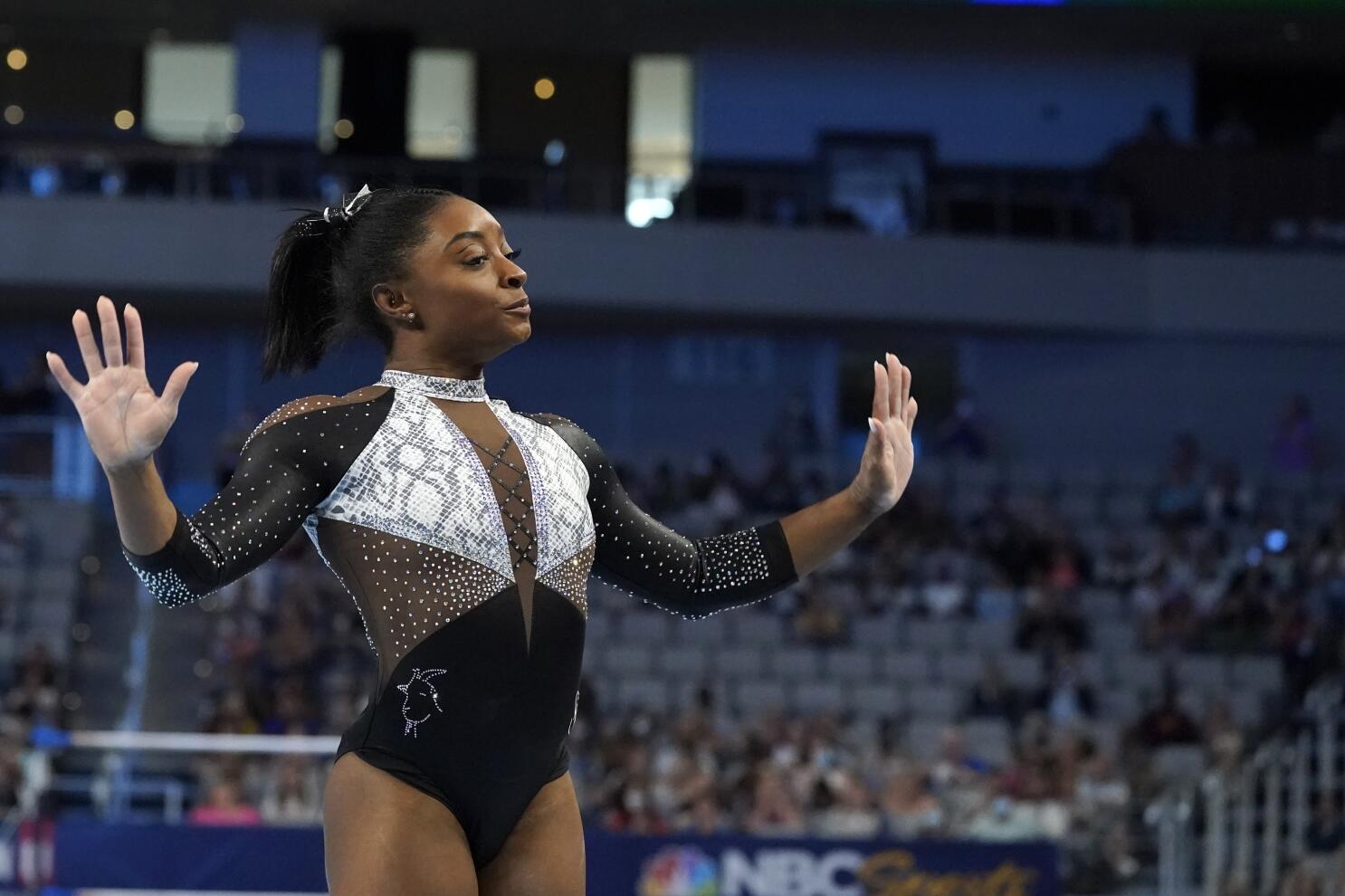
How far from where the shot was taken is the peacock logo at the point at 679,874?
28.7 ft

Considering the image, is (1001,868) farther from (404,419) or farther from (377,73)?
(377,73)

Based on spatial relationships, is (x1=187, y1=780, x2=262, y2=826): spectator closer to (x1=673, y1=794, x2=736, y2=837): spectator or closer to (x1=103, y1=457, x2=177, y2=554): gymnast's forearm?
(x1=673, y1=794, x2=736, y2=837): spectator

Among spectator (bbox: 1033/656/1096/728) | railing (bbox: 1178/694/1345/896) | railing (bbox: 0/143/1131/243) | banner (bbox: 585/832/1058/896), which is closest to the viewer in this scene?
Answer: banner (bbox: 585/832/1058/896)

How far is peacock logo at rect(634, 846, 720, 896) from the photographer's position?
28.7ft

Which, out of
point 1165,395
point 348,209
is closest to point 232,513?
point 348,209

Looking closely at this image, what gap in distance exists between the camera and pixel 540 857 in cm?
283

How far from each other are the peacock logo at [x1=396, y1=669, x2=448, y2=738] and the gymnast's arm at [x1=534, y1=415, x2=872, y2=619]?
1.64 ft

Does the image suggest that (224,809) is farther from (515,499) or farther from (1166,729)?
(515,499)

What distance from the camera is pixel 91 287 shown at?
54.2ft

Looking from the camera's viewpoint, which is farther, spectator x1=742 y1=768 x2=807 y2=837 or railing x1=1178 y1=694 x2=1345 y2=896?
railing x1=1178 y1=694 x2=1345 y2=896

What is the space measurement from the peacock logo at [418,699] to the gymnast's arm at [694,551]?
1.64 ft

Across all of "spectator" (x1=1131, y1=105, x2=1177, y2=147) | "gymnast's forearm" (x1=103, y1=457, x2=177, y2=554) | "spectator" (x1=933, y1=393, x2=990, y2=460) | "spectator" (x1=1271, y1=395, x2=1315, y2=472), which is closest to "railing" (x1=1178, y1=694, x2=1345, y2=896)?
"spectator" (x1=933, y1=393, x2=990, y2=460)

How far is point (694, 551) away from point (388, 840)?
2.73 ft

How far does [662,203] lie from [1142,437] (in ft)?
16.3
